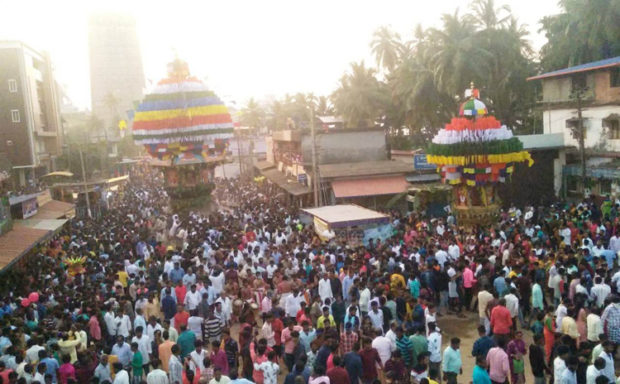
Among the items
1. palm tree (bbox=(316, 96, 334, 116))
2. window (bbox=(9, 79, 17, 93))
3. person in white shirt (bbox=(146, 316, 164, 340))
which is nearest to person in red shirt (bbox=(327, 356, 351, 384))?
person in white shirt (bbox=(146, 316, 164, 340))

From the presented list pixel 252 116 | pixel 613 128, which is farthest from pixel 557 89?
pixel 252 116

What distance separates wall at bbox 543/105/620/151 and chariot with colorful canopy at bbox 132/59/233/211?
15053 millimetres

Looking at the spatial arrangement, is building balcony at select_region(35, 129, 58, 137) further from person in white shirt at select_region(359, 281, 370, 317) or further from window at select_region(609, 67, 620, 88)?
person in white shirt at select_region(359, 281, 370, 317)

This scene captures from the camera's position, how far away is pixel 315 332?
30.0 feet

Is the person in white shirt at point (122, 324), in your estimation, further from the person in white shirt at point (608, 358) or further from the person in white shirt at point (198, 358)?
the person in white shirt at point (608, 358)

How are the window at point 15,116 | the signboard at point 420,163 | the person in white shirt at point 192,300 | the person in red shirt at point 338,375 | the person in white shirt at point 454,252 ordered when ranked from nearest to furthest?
the person in red shirt at point 338,375 → the person in white shirt at point 192,300 → the person in white shirt at point 454,252 → the signboard at point 420,163 → the window at point 15,116

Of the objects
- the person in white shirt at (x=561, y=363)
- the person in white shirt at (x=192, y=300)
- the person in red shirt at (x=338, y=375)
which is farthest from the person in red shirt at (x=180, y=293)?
the person in white shirt at (x=561, y=363)

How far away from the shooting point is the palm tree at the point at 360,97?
44.2m

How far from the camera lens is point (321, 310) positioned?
10570 millimetres

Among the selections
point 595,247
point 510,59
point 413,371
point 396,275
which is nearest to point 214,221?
point 396,275

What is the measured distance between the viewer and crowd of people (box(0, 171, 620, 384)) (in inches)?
316

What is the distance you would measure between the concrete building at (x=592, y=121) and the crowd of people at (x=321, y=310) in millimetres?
6198

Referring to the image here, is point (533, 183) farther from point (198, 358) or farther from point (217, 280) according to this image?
point (198, 358)

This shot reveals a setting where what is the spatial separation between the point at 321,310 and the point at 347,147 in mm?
19831
